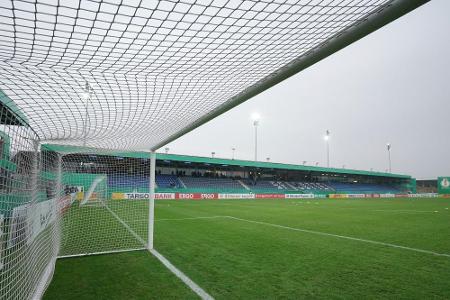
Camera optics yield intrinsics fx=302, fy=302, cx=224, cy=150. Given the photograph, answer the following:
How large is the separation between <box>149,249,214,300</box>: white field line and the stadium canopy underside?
7.42 ft

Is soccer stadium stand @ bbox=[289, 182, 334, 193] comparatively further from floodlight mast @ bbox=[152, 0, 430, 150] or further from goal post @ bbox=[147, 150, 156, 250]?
floodlight mast @ bbox=[152, 0, 430, 150]

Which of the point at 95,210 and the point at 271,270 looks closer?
the point at 271,270

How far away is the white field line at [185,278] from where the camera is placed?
12.0 feet

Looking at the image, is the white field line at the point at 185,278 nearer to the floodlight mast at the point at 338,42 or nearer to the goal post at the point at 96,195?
the floodlight mast at the point at 338,42

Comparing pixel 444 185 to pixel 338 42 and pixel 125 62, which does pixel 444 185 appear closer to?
pixel 338 42

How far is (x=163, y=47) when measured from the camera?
2682mm

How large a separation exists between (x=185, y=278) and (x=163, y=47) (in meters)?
3.22

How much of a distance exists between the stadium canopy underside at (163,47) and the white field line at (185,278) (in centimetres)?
226

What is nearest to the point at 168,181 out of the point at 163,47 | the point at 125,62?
the point at 125,62

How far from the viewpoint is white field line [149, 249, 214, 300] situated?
3.67 m

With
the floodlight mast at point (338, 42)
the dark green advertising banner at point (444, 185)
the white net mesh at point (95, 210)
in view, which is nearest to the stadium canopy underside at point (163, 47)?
the floodlight mast at point (338, 42)

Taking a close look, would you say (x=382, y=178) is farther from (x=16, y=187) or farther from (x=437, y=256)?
(x=16, y=187)

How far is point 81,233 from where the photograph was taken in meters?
8.17

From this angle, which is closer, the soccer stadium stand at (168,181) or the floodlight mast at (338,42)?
the floodlight mast at (338,42)
